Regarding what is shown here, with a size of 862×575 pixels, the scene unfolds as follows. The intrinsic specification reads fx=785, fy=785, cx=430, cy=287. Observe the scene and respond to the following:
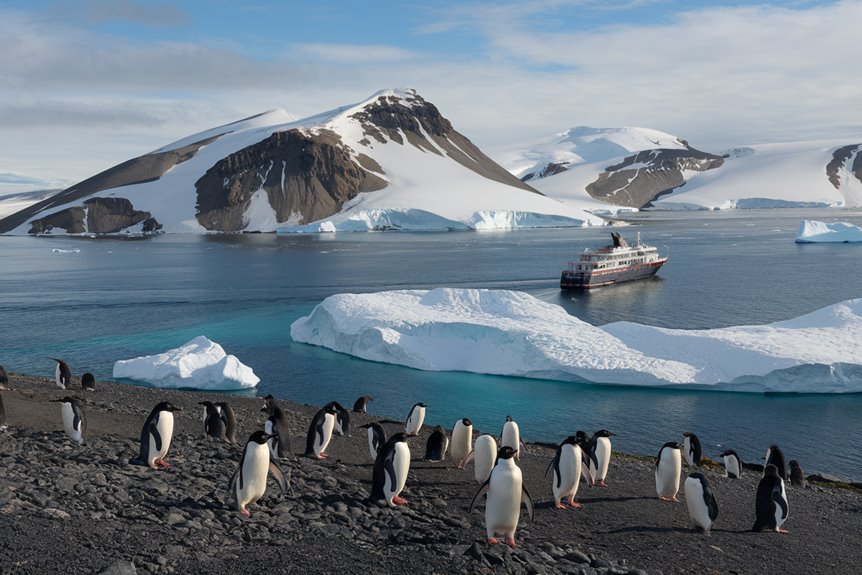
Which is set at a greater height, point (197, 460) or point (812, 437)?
point (197, 460)

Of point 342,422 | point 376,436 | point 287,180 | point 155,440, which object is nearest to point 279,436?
point 376,436

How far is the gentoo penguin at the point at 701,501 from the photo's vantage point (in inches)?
481

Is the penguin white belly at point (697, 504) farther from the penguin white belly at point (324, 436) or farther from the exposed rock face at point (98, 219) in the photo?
the exposed rock face at point (98, 219)

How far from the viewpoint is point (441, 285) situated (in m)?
55.7

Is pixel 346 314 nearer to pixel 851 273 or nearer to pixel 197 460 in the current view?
pixel 197 460

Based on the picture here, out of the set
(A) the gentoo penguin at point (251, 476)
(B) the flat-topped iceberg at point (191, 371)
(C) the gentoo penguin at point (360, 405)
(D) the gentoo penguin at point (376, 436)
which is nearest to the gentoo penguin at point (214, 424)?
(D) the gentoo penguin at point (376, 436)

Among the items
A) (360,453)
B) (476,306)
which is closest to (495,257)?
(476,306)

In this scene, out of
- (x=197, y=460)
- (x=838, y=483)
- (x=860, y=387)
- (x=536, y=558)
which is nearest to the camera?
(x=536, y=558)

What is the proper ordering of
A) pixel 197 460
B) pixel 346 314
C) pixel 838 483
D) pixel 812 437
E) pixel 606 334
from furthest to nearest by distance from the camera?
pixel 346 314 < pixel 606 334 < pixel 812 437 < pixel 838 483 < pixel 197 460

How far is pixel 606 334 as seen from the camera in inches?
1226

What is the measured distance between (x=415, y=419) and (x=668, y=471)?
22.1ft

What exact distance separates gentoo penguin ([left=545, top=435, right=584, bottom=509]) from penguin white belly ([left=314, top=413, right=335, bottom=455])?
4.89 metres

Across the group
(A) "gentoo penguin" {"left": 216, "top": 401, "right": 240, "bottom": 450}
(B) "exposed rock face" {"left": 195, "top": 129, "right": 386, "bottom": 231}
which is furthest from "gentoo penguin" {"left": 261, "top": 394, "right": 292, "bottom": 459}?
(B) "exposed rock face" {"left": 195, "top": 129, "right": 386, "bottom": 231}

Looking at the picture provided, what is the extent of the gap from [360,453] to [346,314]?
60.8 feet
